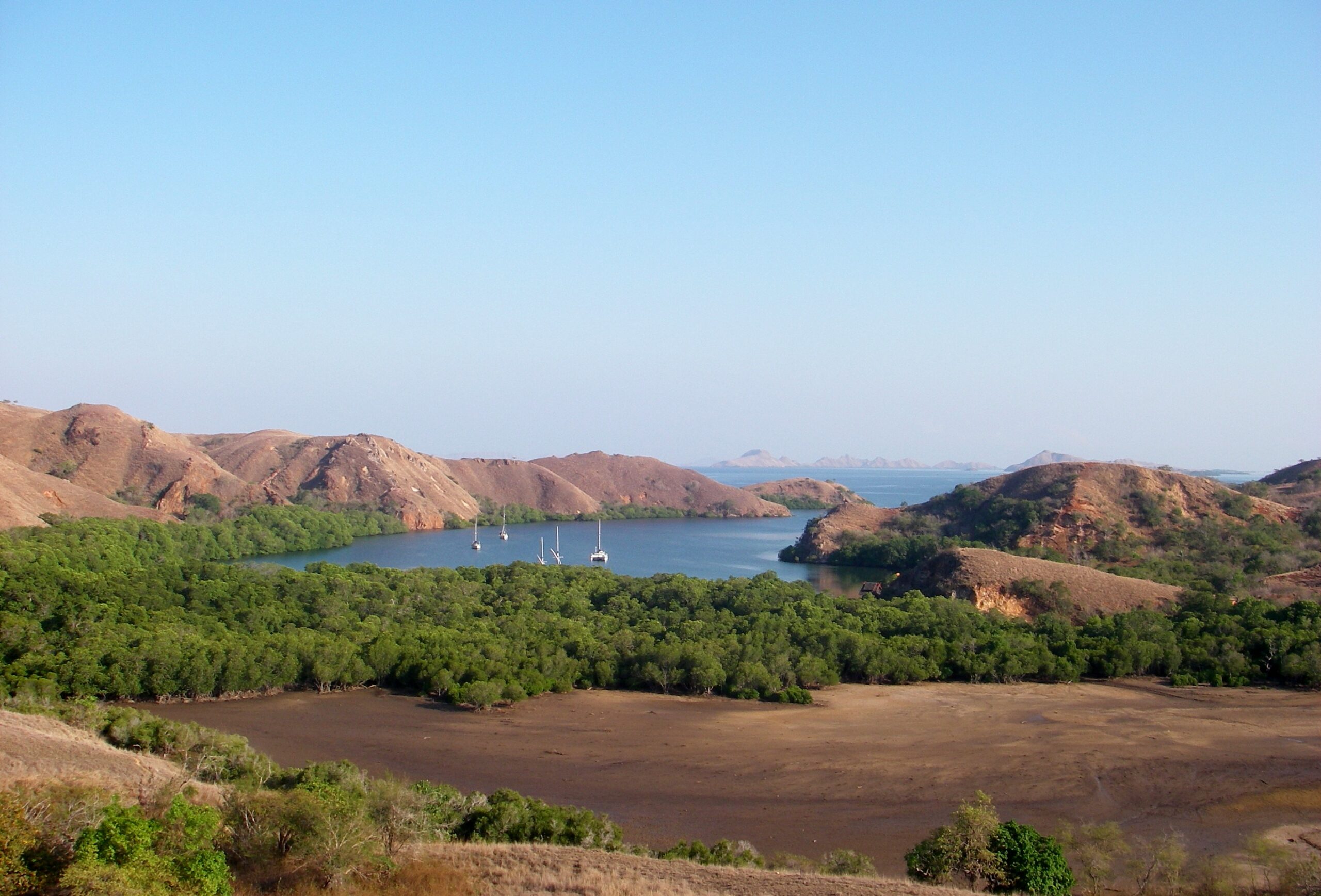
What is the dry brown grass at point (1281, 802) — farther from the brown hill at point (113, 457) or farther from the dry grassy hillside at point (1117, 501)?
the brown hill at point (113, 457)

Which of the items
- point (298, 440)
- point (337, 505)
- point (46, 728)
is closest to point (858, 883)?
point (46, 728)

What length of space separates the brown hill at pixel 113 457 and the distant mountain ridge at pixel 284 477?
0.35ft

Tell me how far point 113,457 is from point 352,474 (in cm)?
2314

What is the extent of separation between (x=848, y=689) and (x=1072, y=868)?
1637cm

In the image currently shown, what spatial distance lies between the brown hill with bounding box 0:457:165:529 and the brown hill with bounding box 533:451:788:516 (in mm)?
67807

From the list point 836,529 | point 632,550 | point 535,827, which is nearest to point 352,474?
point 632,550

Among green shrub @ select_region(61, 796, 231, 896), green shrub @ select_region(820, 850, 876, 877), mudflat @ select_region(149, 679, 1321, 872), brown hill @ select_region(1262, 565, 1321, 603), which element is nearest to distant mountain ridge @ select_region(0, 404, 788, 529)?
mudflat @ select_region(149, 679, 1321, 872)

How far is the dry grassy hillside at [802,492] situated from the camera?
490 feet

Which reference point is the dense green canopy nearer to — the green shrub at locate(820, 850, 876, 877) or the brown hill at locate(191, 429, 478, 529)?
the green shrub at locate(820, 850, 876, 877)

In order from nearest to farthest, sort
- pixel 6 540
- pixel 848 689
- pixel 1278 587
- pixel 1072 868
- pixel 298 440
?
pixel 1072 868
pixel 848 689
pixel 6 540
pixel 1278 587
pixel 298 440

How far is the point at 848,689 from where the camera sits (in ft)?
113

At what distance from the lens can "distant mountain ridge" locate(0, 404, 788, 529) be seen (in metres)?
79.0

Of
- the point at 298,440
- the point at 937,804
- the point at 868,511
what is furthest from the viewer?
the point at 298,440

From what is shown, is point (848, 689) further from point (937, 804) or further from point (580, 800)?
point (580, 800)
